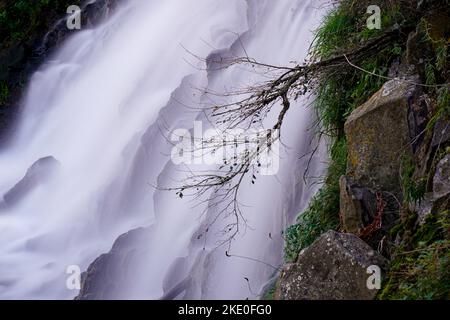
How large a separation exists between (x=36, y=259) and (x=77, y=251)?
0.47 meters

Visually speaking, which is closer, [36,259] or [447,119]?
[447,119]

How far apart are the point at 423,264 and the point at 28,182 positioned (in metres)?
6.53

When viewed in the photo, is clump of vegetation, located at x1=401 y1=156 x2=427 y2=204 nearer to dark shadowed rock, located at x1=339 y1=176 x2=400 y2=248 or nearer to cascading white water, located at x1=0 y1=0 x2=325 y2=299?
dark shadowed rock, located at x1=339 y1=176 x2=400 y2=248

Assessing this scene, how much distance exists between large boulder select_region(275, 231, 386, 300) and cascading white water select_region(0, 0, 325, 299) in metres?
1.41

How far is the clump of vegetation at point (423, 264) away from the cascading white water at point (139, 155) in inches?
68.2

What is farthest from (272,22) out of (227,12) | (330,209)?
(330,209)

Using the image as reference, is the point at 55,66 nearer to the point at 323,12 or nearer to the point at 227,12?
the point at 227,12

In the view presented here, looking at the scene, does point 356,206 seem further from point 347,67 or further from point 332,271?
point 347,67

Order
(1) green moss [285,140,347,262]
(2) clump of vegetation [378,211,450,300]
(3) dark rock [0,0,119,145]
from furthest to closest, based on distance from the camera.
→ 1. (3) dark rock [0,0,119,145]
2. (1) green moss [285,140,347,262]
3. (2) clump of vegetation [378,211,450,300]

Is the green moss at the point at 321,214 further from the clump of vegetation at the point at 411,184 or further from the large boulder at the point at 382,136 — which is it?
the clump of vegetation at the point at 411,184

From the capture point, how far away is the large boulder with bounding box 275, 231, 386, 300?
11.3 ft

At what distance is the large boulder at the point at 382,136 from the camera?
13.2 feet

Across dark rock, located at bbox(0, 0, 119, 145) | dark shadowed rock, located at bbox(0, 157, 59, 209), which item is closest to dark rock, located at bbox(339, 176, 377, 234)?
dark shadowed rock, located at bbox(0, 157, 59, 209)
